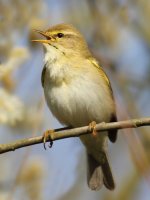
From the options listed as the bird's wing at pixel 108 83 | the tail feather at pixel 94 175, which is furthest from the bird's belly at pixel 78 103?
the tail feather at pixel 94 175

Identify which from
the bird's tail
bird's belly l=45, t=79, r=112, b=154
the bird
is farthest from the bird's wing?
the bird's tail

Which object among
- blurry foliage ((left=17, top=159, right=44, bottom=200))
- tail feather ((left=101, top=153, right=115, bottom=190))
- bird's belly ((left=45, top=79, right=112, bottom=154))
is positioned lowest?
blurry foliage ((left=17, top=159, right=44, bottom=200))

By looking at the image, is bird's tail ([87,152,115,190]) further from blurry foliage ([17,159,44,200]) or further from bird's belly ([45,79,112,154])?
blurry foliage ([17,159,44,200])

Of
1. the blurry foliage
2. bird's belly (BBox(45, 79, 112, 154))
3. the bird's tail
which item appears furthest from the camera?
the bird's tail

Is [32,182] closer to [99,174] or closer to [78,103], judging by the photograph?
[78,103]

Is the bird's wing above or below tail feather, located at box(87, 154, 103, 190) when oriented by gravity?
above

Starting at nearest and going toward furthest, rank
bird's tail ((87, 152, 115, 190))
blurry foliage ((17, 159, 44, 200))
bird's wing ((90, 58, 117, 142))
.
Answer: blurry foliage ((17, 159, 44, 200)) < bird's wing ((90, 58, 117, 142)) < bird's tail ((87, 152, 115, 190))

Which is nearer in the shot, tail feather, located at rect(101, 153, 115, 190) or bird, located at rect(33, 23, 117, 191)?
bird, located at rect(33, 23, 117, 191)

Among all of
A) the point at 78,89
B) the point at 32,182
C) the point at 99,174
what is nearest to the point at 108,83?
the point at 78,89
